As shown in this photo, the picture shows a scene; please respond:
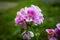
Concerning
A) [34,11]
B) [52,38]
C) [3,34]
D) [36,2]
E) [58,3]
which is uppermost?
[58,3]

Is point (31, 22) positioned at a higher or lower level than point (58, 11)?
lower

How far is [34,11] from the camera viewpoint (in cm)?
188

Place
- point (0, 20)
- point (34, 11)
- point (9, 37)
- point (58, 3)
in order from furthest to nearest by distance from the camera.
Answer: point (58, 3) < point (0, 20) < point (9, 37) < point (34, 11)

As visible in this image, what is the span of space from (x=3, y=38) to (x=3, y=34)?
0.81ft

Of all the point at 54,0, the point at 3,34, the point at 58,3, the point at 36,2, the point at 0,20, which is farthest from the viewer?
the point at 54,0

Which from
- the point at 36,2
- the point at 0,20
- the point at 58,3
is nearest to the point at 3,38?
the point at 0,20

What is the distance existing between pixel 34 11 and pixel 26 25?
4.6 inches

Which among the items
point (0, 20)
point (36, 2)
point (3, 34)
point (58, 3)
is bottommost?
point (36, 2)

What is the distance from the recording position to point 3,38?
4137 mm

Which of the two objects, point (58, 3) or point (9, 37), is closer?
point (9, 37)

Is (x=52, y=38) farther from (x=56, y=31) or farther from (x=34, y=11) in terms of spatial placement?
(x=34, y=11)

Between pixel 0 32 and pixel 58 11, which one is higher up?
pixel 58 11

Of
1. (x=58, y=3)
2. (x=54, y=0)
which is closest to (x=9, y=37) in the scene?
(x=58, y=3)

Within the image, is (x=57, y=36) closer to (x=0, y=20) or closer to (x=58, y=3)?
(x=0, y=20)
